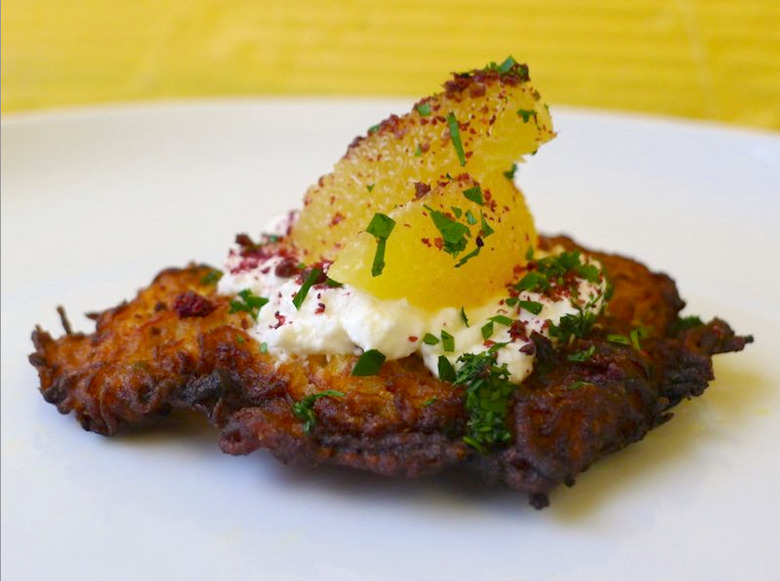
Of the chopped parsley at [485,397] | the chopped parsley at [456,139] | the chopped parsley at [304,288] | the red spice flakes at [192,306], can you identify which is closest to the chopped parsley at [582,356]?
the chopped parsley at [485,397]

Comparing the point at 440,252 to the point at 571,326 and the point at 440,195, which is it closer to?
the point at 440,195

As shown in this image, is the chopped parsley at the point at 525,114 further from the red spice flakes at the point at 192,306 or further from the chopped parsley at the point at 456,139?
the red spice flakes at the point at 192,306

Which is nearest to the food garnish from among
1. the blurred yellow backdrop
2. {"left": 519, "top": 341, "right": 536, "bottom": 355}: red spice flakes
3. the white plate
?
{"left": 519, "top": 341, "right": 536, "bottom": 355}: red spice flakes

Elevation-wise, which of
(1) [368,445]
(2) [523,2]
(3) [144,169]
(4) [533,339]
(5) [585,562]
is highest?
(2) [523,2]

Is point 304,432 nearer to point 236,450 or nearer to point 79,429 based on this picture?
point 236,450

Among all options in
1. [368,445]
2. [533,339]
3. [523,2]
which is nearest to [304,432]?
[368,445]

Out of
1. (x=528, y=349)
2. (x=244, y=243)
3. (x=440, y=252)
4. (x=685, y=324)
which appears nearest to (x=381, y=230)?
(x=440, y=252)

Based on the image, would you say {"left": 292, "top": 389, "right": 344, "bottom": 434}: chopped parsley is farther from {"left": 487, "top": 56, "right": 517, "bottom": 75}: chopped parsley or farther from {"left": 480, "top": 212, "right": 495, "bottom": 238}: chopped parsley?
{"left": 487, "top": 56, "right": 517, "bottom": 75}: chopped parsley
